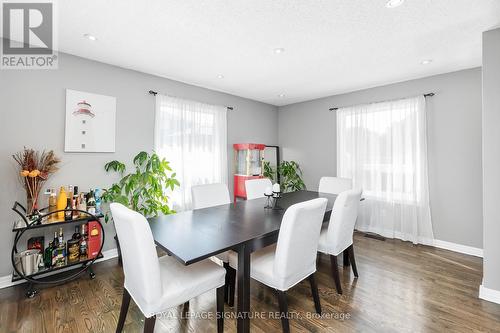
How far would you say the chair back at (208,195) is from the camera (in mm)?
2525

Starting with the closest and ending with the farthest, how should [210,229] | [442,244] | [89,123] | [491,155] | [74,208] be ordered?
1. [210,229]
2. [491,155]
3. [74,208]
4. [89,123]
5. [442,244]

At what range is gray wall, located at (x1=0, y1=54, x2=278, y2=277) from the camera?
231 cm

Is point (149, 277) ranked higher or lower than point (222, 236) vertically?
lower

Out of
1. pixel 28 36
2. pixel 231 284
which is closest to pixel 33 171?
pixel 28 36

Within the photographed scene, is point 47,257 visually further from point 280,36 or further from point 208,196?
point 280,36

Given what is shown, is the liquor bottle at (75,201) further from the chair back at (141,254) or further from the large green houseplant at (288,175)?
the large green houseplant at (288,175)

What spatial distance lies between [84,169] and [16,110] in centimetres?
85

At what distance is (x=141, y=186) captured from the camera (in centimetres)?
300

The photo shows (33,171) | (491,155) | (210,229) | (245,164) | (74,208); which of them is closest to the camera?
(210,229)

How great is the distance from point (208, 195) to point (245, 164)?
1.74 m

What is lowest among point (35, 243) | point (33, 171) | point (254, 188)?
point (35, 243)

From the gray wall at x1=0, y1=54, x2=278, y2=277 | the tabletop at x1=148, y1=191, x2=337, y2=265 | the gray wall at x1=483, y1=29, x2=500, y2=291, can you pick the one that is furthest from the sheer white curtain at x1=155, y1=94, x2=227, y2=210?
the gray wall at x1=483, y1=29, x2=500, y2=291

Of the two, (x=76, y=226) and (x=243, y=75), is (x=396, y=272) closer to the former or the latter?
(x=243, y=75)

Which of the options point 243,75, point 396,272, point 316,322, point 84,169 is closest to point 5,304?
point 84,169
